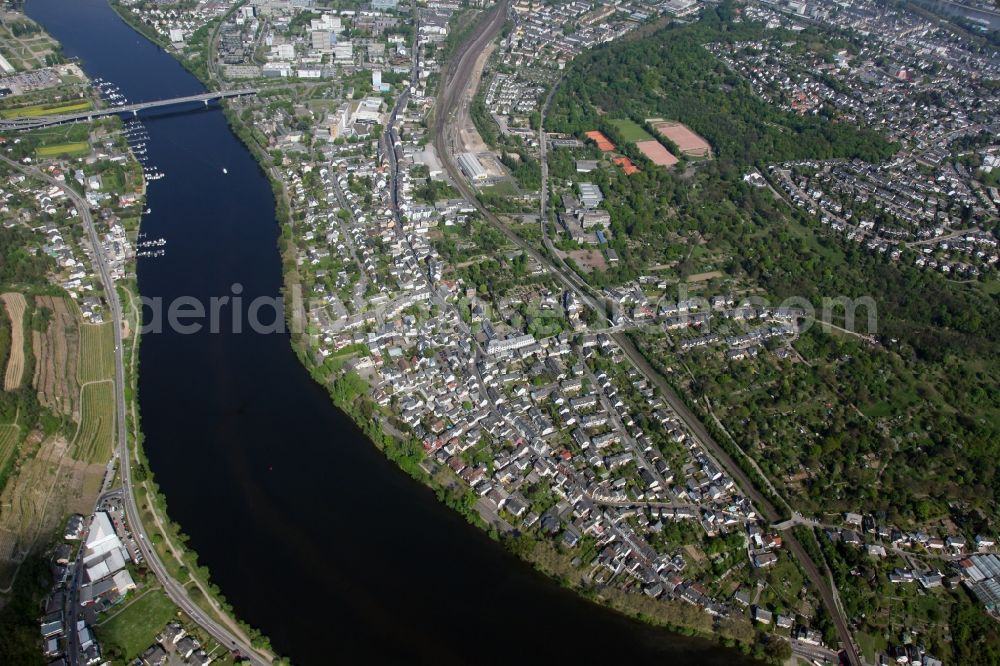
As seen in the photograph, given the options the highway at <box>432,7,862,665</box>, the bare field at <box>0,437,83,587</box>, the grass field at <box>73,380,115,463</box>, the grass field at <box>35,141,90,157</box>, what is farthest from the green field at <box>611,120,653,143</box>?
the bare field at <box>0,437,83,587</box>

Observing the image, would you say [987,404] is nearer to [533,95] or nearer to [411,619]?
[411,619]

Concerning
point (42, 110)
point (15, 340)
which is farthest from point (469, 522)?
point (42, 110)

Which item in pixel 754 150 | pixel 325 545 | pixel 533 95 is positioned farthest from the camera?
pixel 533 95

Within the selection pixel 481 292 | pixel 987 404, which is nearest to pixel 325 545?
pixel 481 292

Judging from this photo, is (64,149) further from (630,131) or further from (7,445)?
(630,131)

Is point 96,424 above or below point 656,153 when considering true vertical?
below
